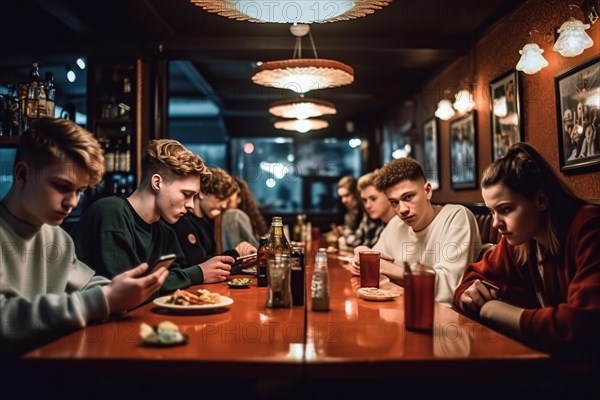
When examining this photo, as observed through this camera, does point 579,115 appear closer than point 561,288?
No

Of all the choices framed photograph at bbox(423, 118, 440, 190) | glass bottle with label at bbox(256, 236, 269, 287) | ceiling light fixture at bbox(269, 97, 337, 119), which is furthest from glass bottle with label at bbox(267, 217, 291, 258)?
framed photograph at bbox(423, 118, 440, 190)

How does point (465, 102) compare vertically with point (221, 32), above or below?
below

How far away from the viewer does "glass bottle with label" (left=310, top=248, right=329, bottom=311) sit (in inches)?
60.0

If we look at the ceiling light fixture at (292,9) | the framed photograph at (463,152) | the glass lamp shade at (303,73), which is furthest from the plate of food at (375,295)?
the framed photograph at (463,152)

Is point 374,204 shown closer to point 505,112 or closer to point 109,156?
point 505,112

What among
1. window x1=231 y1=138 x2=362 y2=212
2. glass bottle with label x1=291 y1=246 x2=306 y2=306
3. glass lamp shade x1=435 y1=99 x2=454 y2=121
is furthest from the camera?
window x1=231 y1=138 x2=362 y2=212

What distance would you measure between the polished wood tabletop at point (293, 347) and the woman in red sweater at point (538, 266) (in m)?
0.14

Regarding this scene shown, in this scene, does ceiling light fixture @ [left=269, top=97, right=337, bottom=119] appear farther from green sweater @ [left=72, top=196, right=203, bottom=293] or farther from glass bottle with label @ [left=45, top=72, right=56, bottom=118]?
green sweater @ [left=72, top=196, right=203, bottom=293]

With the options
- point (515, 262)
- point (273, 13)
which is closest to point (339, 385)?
point (515, 262)

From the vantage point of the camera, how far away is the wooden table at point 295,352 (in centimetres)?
103

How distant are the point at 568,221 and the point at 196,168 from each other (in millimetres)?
1442

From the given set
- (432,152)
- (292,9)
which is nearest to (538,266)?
(292,9)

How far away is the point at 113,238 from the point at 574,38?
2.55m

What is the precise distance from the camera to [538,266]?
5.51 ft
